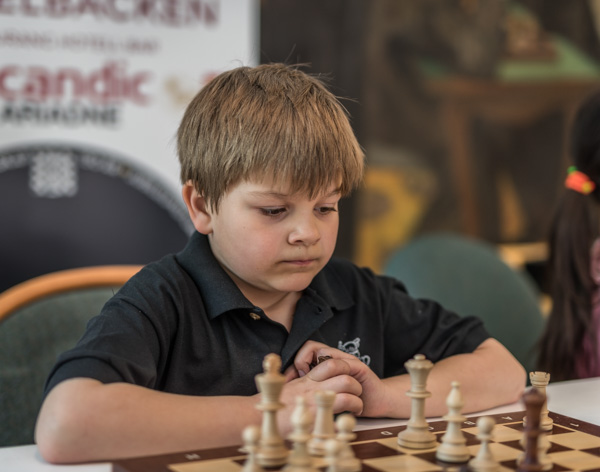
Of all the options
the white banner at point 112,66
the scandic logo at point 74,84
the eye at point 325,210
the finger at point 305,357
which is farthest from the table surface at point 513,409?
the scandic logo at point 74,84

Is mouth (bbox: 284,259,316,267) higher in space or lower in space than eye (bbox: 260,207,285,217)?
lower

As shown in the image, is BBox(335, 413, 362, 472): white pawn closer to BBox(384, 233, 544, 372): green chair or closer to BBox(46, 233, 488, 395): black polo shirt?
BBox(46, 233, 488, 395): black polo shirt

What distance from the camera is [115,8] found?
276cm

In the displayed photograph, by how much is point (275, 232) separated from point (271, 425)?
38 cm

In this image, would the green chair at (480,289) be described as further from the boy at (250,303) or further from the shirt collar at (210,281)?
the shirt collar at (210,281)

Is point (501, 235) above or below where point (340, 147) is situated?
below

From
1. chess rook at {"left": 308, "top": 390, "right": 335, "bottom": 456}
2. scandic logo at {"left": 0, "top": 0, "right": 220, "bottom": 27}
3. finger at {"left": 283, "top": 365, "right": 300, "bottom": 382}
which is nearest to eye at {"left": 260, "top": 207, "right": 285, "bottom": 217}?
finger at {"left": 283, "top": 365, "right": 300, "bottom": 382}

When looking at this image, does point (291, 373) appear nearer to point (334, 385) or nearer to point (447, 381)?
point (334, 385)

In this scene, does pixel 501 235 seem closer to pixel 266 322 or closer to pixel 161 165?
pixel 161 165

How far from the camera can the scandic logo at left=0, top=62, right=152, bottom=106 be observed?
2635 mm

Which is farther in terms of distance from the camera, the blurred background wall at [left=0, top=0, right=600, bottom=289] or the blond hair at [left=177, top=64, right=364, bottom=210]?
the blurred background wall at [left=0, top=0, right=600, bottom=289]

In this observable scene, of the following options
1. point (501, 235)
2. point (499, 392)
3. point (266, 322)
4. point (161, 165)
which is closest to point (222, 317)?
point (266, 322)

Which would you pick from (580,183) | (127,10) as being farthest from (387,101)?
(580,183)

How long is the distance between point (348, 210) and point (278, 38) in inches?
30.4
